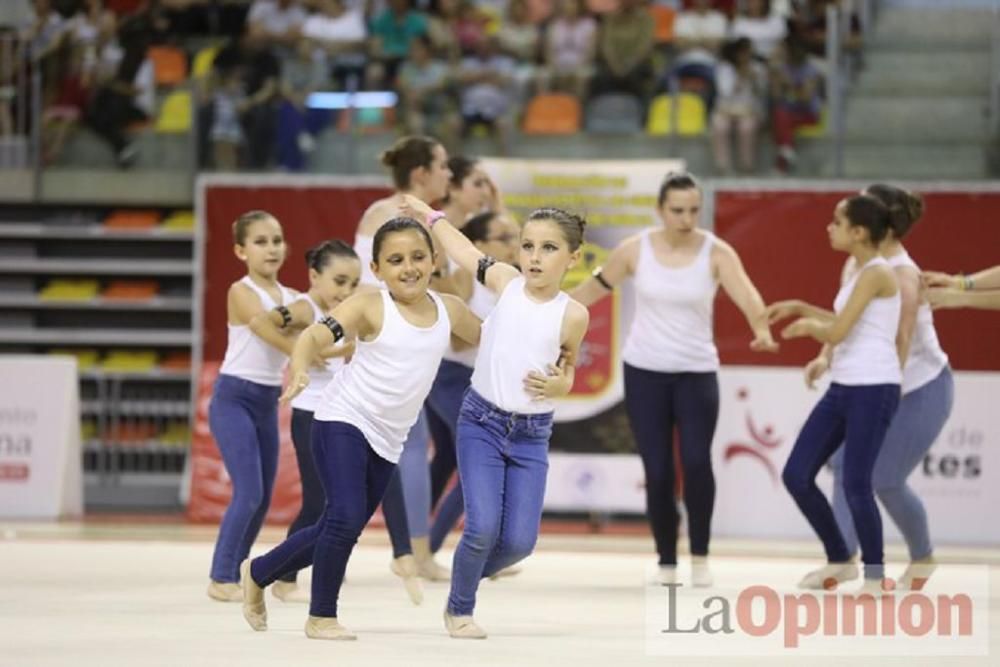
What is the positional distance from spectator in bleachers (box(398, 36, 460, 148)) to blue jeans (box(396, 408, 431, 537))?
6.56 metres

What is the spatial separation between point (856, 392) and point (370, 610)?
238 centimetres

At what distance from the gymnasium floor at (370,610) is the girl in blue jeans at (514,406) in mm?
298

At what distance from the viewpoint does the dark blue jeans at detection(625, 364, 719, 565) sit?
28.2ft

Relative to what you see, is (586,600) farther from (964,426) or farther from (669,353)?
(964,426)

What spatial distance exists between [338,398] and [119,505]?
7629 millimetres

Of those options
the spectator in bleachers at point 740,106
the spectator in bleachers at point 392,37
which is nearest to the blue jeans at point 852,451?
the spectator in bleachers at point 740,106

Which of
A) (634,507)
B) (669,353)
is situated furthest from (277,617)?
(634,507)

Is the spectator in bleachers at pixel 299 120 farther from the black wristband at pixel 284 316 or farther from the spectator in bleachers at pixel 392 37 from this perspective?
the black wristband at pixel 284 316

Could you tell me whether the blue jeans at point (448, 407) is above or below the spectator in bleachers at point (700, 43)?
below

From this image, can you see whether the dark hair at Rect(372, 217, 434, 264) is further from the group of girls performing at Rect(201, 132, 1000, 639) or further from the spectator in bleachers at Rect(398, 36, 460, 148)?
the spectator in bleachers at Rect(398, 36, 460, 148)

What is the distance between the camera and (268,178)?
13.7 m

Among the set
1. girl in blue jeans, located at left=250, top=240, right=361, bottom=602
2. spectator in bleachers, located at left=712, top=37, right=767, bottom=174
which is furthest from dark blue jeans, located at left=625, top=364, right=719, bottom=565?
spectator in bleachers, located at left=712, top=37, right=767, bottom=174

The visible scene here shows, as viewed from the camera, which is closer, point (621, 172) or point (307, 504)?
point (307, 504)

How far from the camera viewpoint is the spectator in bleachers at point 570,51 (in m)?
15.2
